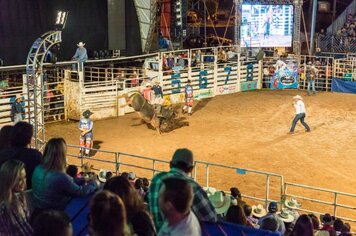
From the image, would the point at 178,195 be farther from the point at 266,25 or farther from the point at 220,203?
the point at 266,25

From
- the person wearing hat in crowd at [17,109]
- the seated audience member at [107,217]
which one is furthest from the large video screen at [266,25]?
the seated audience member at [107,217]

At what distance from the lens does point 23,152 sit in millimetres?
5312

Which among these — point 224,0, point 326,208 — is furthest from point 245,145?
point 224,0

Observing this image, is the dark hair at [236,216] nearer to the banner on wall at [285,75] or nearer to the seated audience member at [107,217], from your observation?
the seated audience member at [107,217]

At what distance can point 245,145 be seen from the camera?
15.9 m

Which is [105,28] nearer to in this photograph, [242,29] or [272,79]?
[242,29]

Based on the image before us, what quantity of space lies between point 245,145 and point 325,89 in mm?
10807

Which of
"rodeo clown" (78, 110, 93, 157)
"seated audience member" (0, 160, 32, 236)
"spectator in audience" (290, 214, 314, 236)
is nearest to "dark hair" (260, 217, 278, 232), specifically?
"spectator in audience" (290, 214, 314, 236)

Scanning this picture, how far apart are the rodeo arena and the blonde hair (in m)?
0.01

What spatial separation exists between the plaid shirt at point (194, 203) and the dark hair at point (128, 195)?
0.97 ft

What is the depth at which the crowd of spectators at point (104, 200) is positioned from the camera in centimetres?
343

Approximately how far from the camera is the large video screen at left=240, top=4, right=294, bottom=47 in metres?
25.8

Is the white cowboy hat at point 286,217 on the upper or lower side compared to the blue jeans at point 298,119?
upper

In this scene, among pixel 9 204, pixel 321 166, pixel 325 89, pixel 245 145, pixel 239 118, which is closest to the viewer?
pixel 9 204
